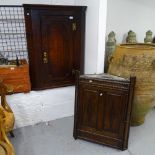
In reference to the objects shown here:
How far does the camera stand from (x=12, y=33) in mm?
2432

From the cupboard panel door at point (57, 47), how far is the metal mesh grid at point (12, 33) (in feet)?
1.34

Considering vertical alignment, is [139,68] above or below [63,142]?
above

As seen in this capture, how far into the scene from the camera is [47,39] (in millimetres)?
2234

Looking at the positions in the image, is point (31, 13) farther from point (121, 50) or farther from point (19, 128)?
point (19, 128)

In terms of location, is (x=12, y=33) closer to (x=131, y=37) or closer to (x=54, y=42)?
(x=54, y=42)

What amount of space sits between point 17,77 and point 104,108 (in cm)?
100

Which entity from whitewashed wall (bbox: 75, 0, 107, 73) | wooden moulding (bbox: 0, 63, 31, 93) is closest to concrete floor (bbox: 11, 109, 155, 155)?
wooden moulding (bbox: 0, 63, 31, 93)

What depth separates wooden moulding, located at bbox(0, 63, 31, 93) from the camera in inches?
82.8

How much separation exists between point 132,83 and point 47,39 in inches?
41.6

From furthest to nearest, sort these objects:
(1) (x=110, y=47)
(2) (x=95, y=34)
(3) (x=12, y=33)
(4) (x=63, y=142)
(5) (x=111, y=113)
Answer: (1) (x=110, y=47) → (3) (x=12, y=33) → (2) (x=95, y=34) → (4) (x=63, y=142) → (5) (x=111, y=113)

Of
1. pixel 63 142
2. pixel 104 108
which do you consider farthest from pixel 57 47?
pixel 63 142

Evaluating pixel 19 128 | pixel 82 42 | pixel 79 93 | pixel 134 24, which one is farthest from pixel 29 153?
pixel 134 24

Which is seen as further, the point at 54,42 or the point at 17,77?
the point at 54,42

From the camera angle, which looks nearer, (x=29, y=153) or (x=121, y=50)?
(x=29, y=153)
